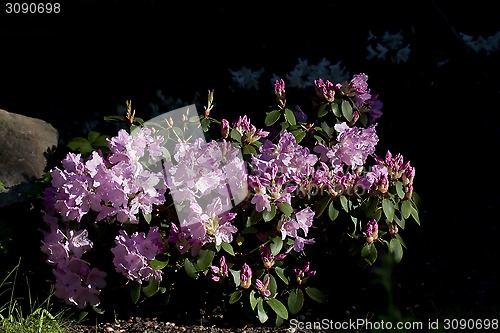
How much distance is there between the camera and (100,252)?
338cm

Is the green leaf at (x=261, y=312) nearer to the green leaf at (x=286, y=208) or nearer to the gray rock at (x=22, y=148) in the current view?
the green leaf at (x=286, y=208)

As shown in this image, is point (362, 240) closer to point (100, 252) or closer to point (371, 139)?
point (371, 139)

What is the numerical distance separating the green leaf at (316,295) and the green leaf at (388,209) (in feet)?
1.42

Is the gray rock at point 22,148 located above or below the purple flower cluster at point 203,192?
below

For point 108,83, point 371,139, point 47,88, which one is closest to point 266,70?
point 108,83

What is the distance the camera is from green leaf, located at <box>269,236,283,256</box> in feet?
10.5

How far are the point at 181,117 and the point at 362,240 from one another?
0.95 m

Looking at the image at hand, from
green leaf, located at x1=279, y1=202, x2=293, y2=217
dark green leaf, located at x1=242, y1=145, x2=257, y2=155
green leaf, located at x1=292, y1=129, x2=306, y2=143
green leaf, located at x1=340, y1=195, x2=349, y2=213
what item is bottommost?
green leaf, located at x1=340, y1=195, x2=349, y2=213

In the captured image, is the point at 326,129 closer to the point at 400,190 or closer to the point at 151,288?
the point at 400,190

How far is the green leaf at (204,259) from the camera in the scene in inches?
123

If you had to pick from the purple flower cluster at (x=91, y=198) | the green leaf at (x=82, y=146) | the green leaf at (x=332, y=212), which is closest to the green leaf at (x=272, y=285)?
the green leaf at (x=332, y=212)

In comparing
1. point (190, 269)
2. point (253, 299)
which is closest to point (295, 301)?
point (253, 299)

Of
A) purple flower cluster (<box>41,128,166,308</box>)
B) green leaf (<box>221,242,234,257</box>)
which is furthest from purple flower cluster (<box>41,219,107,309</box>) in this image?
green leaf (<box>221,242,234,257</box>)

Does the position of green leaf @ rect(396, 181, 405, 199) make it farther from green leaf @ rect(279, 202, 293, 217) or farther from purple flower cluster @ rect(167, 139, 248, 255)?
purple flower cluster @ rect(167, 139, 248, 255)
